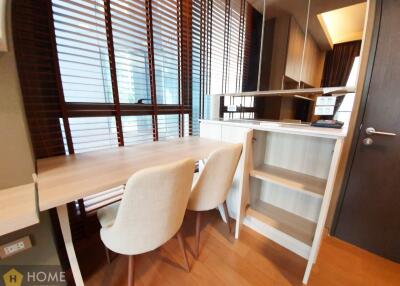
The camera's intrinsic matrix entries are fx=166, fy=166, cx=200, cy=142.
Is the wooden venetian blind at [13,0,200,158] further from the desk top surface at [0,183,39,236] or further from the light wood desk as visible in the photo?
the desk top surface at [0,183,39,236]

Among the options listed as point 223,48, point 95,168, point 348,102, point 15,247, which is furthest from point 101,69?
point 348,102

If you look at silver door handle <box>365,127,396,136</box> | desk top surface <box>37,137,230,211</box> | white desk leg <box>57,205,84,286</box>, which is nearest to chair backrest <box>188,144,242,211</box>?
desk top surface <box>37,137,230,211</box>

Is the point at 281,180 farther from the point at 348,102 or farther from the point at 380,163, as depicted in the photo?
the point at 348,102

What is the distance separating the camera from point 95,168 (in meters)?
0.96

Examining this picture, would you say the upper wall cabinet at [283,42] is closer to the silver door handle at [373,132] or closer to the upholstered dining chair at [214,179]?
the silver door handle at [373,132]

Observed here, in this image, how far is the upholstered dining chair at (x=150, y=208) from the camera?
690mm

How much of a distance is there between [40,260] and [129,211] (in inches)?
24.1

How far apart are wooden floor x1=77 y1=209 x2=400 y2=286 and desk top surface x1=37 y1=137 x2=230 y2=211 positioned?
0.81 m

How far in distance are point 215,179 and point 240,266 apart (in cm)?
74

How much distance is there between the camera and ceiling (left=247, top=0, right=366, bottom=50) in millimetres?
1494

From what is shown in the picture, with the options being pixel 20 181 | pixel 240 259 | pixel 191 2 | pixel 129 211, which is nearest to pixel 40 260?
pixel 20 181

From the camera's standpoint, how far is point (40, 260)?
2.81 ft

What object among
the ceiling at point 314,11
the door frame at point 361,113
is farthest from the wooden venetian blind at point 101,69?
the door frame at point 361,113

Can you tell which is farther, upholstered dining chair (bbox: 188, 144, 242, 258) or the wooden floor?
the wooden floor
